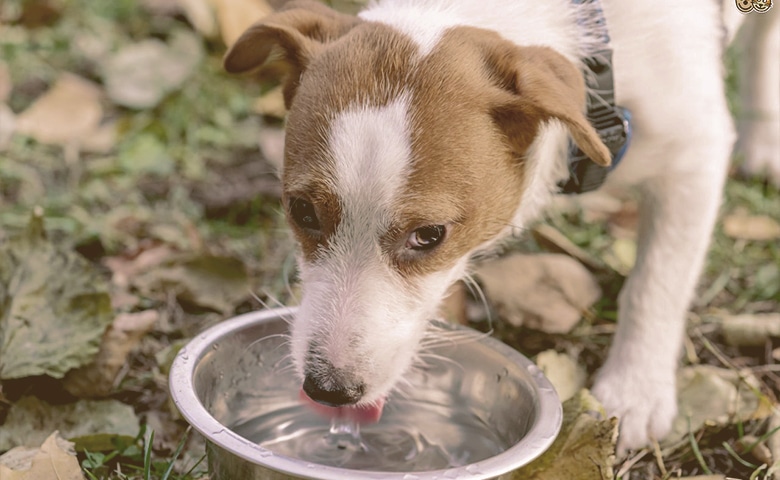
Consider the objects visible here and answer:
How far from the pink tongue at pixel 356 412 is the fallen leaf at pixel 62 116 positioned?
7.65 feet

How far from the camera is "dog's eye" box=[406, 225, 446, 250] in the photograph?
6.73 feet

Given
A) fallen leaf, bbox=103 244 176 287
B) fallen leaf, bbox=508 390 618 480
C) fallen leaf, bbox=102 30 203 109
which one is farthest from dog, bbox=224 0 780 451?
fallen leaf, bbox=102 30 203 109

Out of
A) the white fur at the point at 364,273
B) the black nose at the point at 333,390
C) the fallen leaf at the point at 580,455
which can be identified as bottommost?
the fallen leaf at the point at 580,455

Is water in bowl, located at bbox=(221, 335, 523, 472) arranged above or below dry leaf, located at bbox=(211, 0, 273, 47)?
above

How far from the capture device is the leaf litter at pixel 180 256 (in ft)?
7.48

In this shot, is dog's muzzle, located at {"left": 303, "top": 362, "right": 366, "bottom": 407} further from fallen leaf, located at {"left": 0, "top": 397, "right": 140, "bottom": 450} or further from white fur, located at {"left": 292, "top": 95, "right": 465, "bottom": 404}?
fallen leaf, located at {"left": 0, "top": 397, "right": 140, "bottom": 450}

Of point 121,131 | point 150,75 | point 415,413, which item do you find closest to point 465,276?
point 415,413

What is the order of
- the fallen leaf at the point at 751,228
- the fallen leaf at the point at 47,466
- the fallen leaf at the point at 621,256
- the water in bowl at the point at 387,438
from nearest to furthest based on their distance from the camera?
the fallen leaf at the point at 47,466
the water in bowl at the point at 387,438
the fallen leaf at the point at 621,256
the fallen leaf at the point at 751,228

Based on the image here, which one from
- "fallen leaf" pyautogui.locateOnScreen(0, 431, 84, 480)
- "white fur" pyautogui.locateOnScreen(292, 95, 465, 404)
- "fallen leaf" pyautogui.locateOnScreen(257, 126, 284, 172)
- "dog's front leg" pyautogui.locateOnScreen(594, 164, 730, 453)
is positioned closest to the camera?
"fallen leaf" pyautogui.locateOnScreen(0, 431, 84, 480)

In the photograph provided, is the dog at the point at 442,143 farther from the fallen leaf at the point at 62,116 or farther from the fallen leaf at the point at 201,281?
the fallen leaf at the point at 62,116

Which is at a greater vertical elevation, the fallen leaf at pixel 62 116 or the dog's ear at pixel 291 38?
the dog's ear at pixel 291 38

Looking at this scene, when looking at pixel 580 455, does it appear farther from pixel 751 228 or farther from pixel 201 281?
pixel 751 228

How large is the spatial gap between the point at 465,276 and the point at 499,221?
0.20m

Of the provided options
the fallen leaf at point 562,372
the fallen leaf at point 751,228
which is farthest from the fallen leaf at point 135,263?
the fallen leaf at point 751,228
